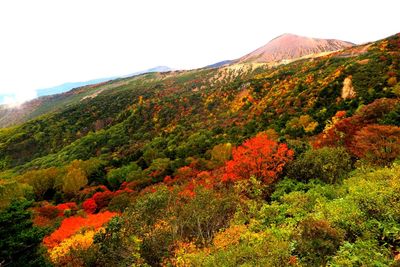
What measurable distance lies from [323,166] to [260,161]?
9.05 m

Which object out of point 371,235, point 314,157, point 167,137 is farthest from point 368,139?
point 167,137

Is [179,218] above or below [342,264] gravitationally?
below

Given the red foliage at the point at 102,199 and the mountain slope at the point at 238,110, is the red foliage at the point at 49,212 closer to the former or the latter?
the red foliage at the point at 102,199

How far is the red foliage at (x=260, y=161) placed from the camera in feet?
129

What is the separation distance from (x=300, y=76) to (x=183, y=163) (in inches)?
2767

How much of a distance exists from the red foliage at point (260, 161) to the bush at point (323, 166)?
2.69 metres

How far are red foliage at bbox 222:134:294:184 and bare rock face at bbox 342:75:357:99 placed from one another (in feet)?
179

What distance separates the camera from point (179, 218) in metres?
28.4

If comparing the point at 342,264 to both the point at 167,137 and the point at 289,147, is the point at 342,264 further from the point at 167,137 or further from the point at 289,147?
the point at 167,137

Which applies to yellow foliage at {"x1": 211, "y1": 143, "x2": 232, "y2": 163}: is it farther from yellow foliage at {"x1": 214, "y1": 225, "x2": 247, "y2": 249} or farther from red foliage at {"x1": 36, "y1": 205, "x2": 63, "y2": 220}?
yellow foliage at {"x1": 214, "y1": 225, "x2": 247, "y2": 249}

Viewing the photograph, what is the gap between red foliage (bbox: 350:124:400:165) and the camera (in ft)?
104

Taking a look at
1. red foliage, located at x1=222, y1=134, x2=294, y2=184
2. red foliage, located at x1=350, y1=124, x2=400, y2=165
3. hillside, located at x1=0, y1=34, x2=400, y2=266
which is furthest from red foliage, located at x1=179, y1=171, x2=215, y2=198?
red foliage, located at x1=350, y1=124, x2=400, y2=165

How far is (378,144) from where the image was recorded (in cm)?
3331

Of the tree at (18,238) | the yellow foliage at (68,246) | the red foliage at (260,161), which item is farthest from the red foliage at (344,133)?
the tree at (18,238)
